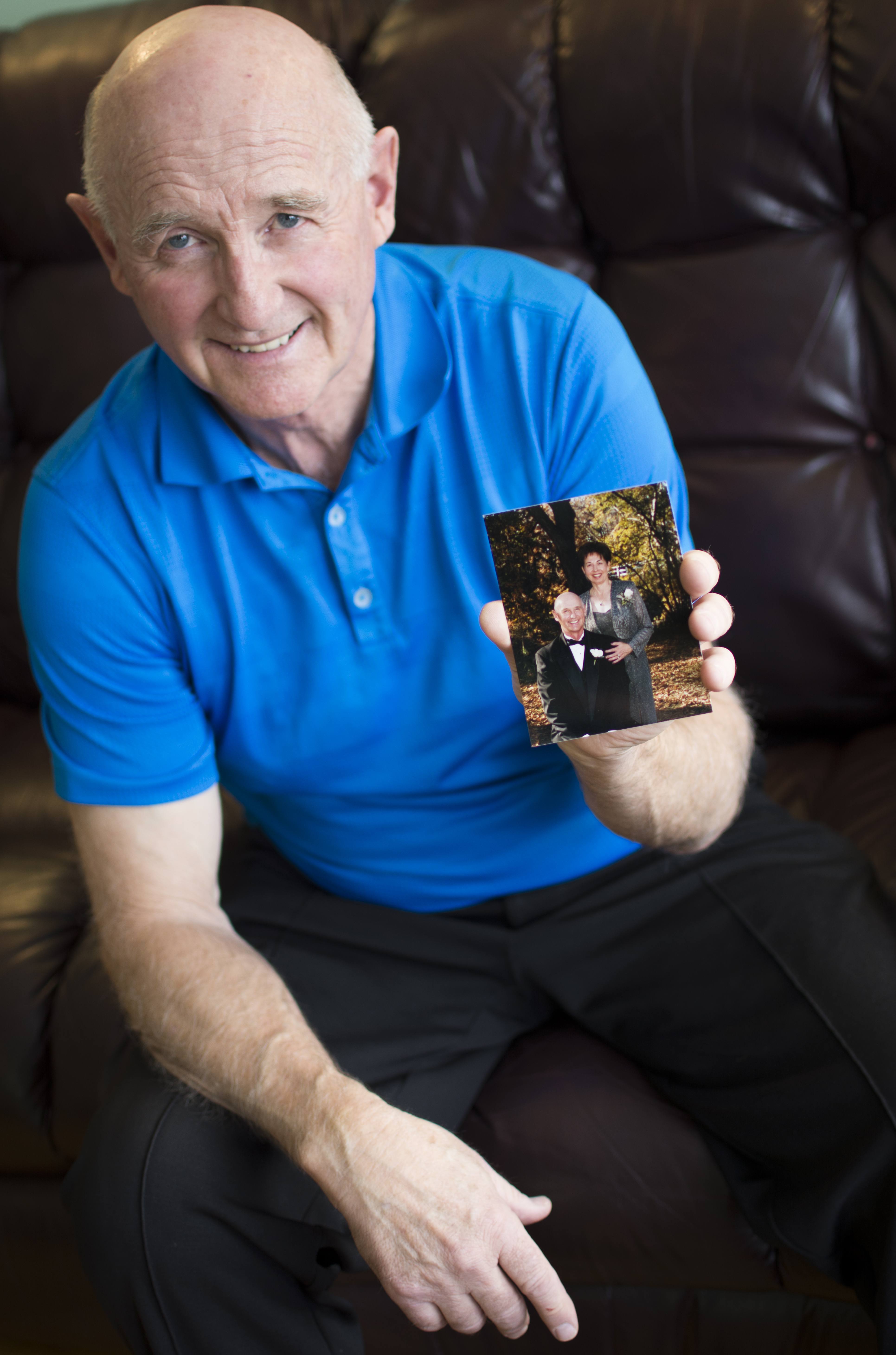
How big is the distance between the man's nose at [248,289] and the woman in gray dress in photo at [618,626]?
0.39 m

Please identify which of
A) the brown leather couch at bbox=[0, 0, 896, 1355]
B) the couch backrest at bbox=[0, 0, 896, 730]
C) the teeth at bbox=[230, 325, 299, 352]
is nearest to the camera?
the teeth at bbox=[230, 325, 299, 352]

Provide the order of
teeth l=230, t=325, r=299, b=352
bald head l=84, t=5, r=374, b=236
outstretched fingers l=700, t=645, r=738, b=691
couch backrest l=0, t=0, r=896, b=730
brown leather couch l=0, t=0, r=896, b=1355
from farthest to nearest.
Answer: couch backrest l=0, t=0, r=896, b=730 < brown leather couch l=0, t=0, r=896, b=1355 < teeth l=230, t=325, r=299, b=352 < bald head l=84, t=5, r=374, b=236 < outstretched fingers l=700, t=645, r=738, b=691

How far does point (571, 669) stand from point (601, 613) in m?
0.05

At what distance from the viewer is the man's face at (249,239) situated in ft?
2.94

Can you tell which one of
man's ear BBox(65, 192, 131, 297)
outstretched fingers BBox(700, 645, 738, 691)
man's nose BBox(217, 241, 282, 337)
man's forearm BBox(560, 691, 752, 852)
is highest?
man's ear BBox(65, 192, 131, 297)

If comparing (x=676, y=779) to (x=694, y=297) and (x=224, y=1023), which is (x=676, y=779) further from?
(x=694, y=297)

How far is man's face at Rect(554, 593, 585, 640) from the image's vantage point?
0.80 meters

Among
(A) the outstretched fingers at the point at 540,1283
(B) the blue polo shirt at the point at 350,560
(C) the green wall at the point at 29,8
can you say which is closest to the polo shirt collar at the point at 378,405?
(B) the blue polo shirt at the point at 350,560

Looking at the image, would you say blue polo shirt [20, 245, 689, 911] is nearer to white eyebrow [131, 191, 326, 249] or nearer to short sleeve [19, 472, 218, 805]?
short sleeve [19, 472, 218, 805]

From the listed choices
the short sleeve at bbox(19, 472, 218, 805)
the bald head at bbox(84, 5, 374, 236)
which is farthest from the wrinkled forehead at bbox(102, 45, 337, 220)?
the short sleeve at bbox(19, 472, 218, 805)

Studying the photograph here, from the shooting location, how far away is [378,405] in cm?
107

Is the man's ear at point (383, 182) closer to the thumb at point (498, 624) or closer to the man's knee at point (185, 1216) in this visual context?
the thumb at point (498, 624)

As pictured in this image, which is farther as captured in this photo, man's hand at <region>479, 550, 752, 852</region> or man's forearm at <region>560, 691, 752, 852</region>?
man's forearm at <region>560, 691, 752, 852</region>

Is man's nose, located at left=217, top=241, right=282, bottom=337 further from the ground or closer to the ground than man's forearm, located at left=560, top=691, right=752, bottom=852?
further from the ground
